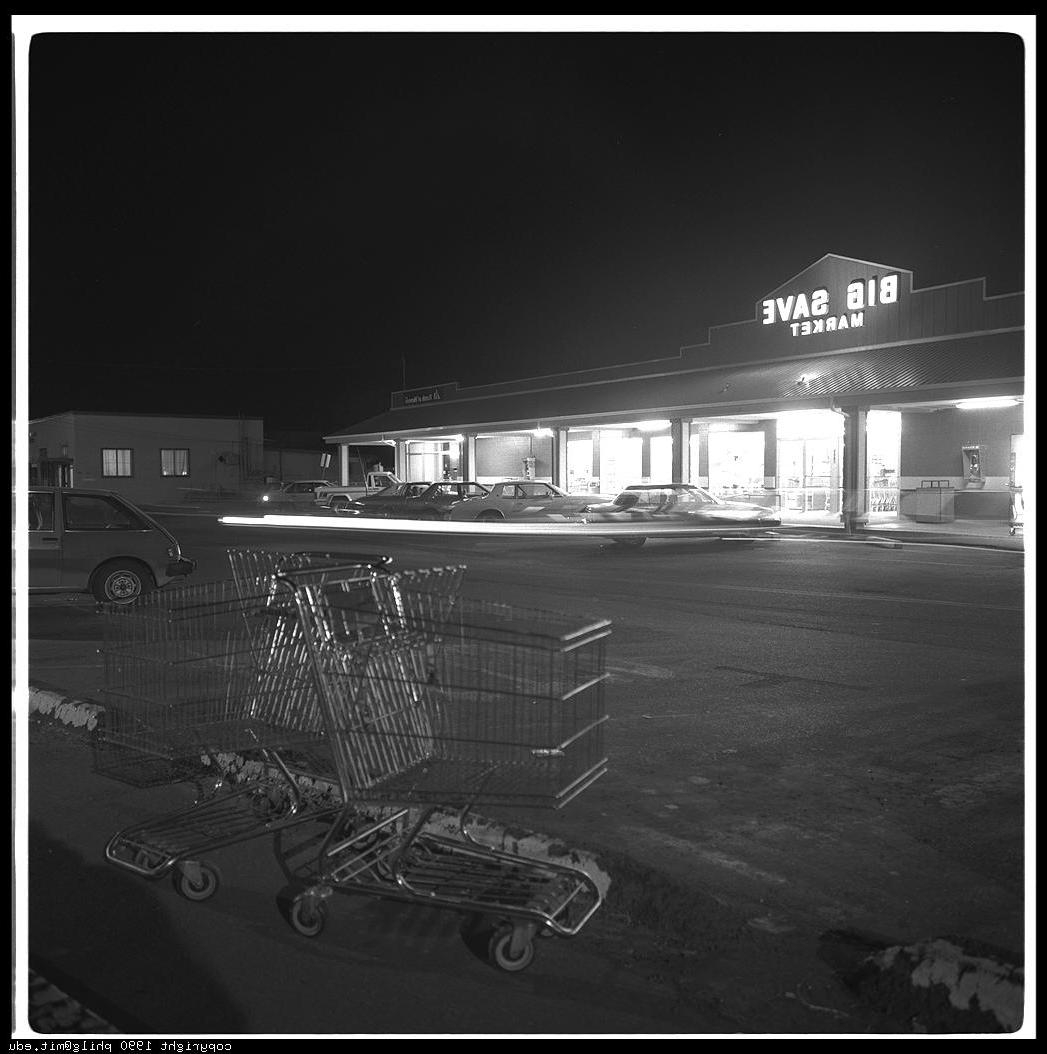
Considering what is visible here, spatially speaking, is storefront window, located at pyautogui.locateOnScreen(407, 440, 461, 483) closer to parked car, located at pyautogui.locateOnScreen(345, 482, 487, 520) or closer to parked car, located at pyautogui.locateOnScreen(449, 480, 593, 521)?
parked car, located at pyautogui.locateOnScreen(345, 482, 487, 520)

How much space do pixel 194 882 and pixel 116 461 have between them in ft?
183

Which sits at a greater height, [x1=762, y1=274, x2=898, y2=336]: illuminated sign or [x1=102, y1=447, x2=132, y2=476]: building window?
[x1=762, y1=274, x2=898, y2=336]: illuminated sign

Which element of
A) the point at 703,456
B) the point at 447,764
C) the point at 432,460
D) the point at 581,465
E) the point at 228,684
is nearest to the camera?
the point at 447,764

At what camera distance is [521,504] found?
29219 millimetres

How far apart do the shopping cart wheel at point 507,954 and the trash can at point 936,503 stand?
2689cm

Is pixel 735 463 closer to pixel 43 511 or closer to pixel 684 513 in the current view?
pixel 684 513

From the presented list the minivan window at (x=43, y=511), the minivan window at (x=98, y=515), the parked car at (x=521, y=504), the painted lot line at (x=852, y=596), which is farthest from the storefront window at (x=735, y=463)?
the minivan window at (x=43, y=511)

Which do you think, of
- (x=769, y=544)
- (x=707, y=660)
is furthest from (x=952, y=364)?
(x=707, y=660)

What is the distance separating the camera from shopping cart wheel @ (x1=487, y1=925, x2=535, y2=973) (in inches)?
143

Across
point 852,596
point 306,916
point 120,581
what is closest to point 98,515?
point 120,581

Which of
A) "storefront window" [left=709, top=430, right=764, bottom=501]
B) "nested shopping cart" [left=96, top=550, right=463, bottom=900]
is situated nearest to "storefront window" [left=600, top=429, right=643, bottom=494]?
"storefront window" [left=709, top=430, right=764, bottom=501]

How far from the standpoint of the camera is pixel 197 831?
477 cm

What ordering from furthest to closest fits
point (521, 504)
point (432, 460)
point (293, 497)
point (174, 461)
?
point (174, 461)
point (432, 460)
point (293, 497)
point (521, 504)

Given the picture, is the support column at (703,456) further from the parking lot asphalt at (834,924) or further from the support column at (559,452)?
the parking lot asphalt at (834,924)
